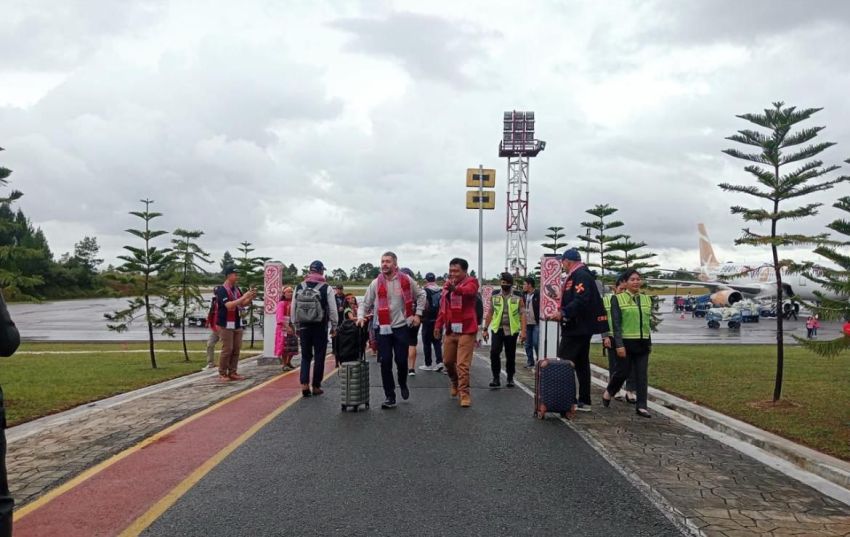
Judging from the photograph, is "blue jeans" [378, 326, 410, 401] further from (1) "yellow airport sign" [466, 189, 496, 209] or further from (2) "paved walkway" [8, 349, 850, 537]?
(1) "yellow airport sign" [466, 189, 496, 209]

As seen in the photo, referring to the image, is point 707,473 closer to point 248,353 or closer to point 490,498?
point 490,498

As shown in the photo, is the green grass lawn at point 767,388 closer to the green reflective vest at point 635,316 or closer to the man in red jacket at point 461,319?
the green reflective vest at point 635,316

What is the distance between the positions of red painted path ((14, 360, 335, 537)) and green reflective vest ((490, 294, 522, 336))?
4.24 metres

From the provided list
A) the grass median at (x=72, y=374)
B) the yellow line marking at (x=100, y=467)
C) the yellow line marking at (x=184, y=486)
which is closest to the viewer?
the yellow line marking at (x=184, y=486)

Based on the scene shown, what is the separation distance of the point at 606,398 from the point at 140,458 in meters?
6.15

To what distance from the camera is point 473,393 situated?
34.3 feet

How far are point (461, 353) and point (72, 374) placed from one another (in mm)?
8759

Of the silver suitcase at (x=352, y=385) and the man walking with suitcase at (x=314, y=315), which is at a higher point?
the man walking with suitcase at (x=314, y=315)

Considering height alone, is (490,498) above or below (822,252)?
below

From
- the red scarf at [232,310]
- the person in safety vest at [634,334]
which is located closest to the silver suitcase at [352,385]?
the person in safety vest at [634,334]

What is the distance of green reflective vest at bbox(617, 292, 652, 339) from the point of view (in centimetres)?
864

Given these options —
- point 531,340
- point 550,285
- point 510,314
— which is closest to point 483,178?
point 531,340

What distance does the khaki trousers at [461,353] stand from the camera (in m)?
9.10

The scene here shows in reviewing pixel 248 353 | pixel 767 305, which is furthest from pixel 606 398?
pixel 767 305
